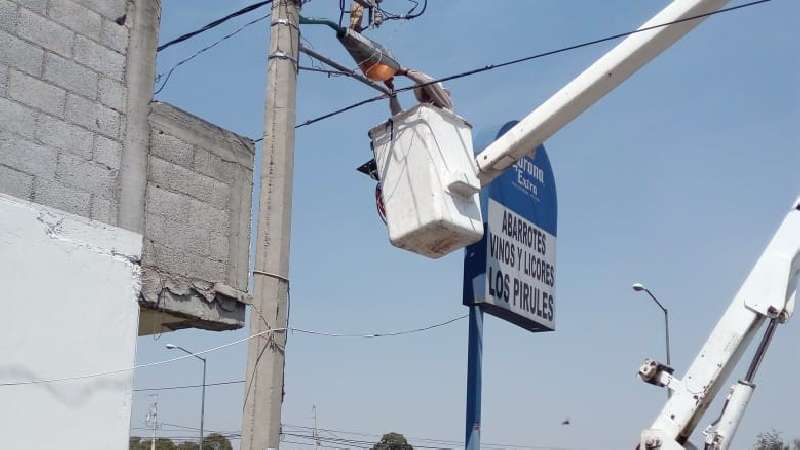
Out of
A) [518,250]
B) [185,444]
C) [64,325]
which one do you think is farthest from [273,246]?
[185,444]

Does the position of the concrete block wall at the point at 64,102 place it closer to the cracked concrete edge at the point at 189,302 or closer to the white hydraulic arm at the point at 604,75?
the cracked concrete edge at the point at 189,302

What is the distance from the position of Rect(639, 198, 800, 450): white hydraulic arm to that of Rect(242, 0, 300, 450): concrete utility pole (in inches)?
128

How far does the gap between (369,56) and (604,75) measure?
6.87 feet

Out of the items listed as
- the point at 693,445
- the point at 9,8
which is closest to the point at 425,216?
the point at 693,445

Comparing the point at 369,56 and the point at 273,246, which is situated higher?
the point at 369,56

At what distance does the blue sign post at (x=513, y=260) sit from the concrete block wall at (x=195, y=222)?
144 inches

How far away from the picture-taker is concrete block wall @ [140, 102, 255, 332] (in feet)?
24.1

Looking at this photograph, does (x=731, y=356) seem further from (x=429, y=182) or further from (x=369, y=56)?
(x=369, y=56)

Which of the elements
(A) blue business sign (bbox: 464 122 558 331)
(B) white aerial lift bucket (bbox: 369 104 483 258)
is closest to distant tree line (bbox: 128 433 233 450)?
(A) blue business sign (bbox: 464 122 558 331)

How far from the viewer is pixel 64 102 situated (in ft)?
22.3

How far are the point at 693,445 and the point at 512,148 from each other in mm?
A: 3096

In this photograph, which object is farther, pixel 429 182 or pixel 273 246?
pixel 429 182

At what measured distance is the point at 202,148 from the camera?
7.82 metres

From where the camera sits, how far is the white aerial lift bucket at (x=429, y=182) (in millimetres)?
9617
